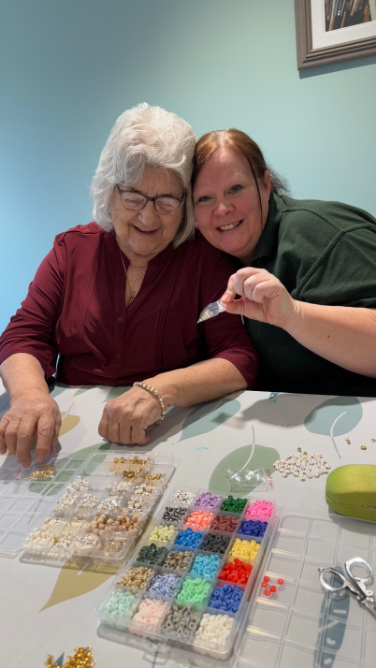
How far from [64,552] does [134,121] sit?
4.03 ft

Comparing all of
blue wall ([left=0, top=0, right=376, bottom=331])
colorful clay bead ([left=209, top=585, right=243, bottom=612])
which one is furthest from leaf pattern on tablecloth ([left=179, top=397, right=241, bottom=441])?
blue wall ([left=0, top=0, right=376, bottom=331])

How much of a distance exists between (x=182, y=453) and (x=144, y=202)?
81 centimetres

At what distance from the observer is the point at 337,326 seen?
47.6 inches

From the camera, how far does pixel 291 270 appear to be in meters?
1.41

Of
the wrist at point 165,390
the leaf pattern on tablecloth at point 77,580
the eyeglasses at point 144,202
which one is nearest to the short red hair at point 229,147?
the eyeglasses at point 144,202

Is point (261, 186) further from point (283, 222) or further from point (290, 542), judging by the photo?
point (290, 542)

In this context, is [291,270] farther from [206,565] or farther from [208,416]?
[206,565]

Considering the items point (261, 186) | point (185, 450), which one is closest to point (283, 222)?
point (261, 186)

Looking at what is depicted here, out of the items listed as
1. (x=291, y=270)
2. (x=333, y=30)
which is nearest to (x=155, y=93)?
(x=333, y=30)

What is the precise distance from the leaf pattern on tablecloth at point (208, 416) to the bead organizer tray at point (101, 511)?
13 centimetres

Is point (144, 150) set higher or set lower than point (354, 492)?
higher

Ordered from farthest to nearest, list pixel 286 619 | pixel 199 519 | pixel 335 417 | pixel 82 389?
pixel 82 389 → pixel 335 417 → pixel 199 519 → pixel 286 619

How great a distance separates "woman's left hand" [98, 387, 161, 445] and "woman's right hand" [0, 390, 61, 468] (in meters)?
0.13

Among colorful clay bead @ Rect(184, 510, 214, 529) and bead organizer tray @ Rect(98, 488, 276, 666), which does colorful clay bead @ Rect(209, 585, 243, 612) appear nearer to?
bead organizer tray @ Rect(98, 488, 276, 666)
